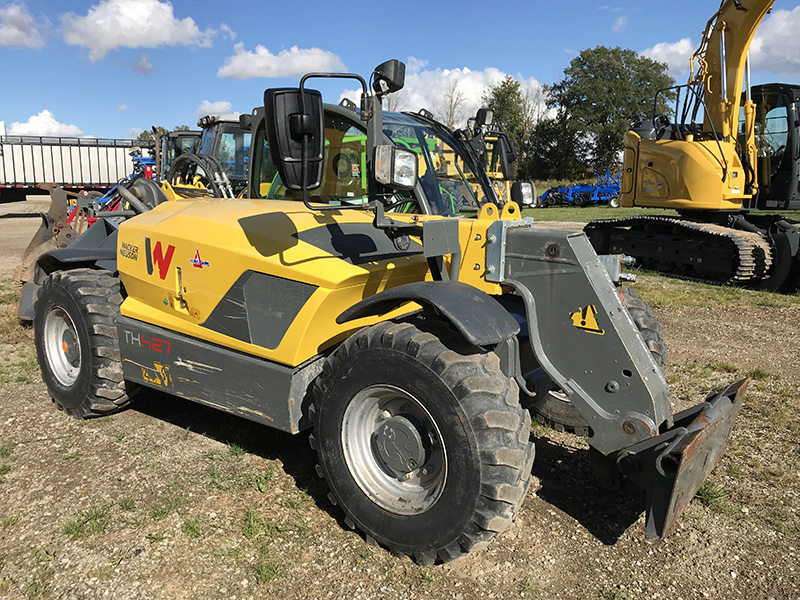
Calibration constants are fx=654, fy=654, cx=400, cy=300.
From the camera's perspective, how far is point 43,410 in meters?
5.15

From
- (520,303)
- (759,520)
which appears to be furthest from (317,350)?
(759,520)

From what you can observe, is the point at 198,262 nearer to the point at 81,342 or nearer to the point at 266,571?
the point at 81,342

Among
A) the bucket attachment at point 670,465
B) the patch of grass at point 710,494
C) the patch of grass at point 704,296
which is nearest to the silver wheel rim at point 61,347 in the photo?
the bucket attachment at point 670,465

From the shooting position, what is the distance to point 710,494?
3.78 meters

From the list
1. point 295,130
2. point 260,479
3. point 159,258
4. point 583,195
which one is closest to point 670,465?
point 295,130

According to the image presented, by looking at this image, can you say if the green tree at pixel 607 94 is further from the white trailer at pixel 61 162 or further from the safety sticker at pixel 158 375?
the safety sticker at pixel 158 375

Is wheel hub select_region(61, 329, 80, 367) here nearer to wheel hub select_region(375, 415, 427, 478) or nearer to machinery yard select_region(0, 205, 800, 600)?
machinery yard select_region(0, 205, 800, 600)

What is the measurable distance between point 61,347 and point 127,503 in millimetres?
2073

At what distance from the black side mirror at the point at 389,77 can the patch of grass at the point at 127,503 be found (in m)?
2.63

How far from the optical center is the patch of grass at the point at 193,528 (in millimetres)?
3424

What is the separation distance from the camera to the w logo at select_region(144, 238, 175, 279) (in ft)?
13.8

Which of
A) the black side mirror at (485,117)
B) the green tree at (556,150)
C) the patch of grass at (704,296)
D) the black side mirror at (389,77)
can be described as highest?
the green tree at (556,150)

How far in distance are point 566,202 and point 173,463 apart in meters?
29.8

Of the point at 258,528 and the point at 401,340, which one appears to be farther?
the point at 258,528
